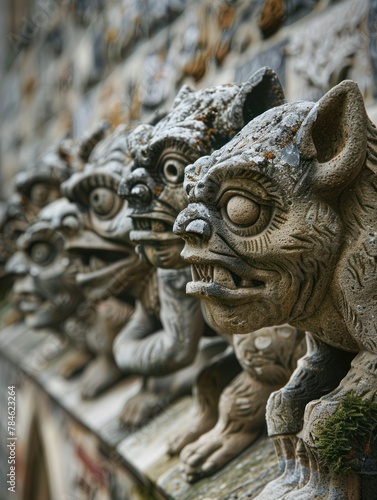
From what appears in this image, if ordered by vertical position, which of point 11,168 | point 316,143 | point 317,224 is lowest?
point 317,224

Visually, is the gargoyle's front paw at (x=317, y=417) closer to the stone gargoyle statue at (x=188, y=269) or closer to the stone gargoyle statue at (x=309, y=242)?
the stone gargoyle statue at (x=309, y=242)

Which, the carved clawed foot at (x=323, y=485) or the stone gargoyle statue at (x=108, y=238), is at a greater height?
the stone gargoyle statue at (x=108, y=238)

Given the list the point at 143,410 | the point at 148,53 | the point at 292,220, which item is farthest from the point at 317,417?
the point at 148,53

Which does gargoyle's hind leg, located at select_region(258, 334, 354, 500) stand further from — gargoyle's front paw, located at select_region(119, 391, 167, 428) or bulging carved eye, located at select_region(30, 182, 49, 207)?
bulging carved eye, located at select_region(30, 182, 49, 207)

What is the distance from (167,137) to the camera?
5.23 feet

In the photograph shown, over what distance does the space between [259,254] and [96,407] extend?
1.79 metres

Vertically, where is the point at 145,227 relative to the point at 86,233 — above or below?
below

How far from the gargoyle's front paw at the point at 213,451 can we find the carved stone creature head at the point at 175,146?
431mm

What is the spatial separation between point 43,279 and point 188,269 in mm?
1133

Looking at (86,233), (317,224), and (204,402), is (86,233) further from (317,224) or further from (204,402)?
(317,224)

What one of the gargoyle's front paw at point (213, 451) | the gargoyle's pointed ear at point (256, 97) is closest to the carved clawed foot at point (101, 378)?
the gargoyle's front paw at point (213, 451)

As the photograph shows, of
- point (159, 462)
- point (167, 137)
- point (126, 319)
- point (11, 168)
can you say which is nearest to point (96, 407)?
point (126, 319)

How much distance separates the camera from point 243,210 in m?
1.20

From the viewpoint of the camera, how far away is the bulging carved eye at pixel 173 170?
161cm
